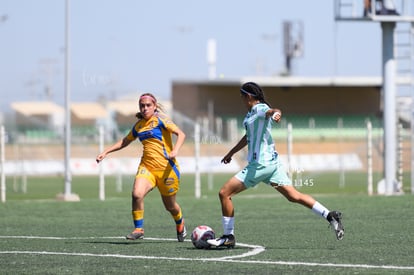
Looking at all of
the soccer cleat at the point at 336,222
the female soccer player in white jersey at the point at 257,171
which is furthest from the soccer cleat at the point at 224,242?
the soccer cleat at the point at 336,222

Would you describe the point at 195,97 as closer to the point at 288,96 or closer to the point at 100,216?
the point at 288,96

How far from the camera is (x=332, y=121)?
254ft

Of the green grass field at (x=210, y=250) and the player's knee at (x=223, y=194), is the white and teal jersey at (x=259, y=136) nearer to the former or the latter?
the player's knee at (x=223, y=194)

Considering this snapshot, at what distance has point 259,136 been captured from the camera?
13.8 meters

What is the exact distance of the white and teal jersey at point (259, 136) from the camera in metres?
13.8

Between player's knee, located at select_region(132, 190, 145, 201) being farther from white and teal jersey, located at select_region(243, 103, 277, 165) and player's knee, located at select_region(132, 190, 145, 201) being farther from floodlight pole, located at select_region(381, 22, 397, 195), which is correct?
floodlight pole, located at select_region(381, 22, 397, 195)

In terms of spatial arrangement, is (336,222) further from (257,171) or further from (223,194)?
(223,194)

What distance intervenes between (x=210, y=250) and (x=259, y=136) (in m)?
1.49

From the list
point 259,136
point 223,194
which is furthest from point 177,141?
point 259,136

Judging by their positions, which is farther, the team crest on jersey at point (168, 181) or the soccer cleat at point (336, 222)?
the team crest on jersey at point (168, 181)

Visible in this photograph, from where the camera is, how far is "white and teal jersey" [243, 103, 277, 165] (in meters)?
13.8

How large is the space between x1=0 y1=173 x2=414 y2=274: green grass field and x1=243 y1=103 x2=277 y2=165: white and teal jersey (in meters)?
1.09

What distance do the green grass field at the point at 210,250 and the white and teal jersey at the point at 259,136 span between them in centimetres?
109

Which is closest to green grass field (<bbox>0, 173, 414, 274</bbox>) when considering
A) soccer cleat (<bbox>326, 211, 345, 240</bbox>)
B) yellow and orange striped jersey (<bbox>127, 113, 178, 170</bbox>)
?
soccer cleat (<bbox>326, 211, 345, 240</bbox>)
